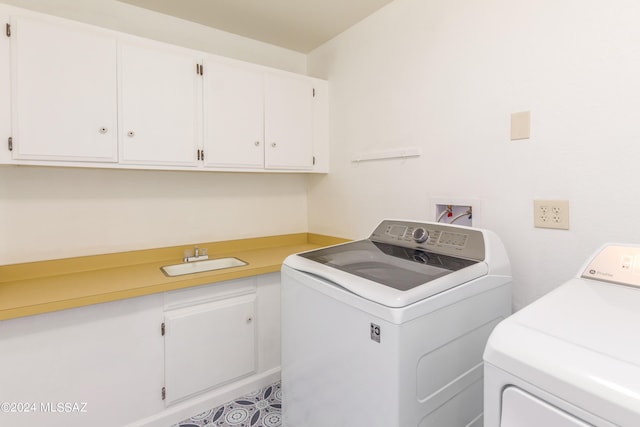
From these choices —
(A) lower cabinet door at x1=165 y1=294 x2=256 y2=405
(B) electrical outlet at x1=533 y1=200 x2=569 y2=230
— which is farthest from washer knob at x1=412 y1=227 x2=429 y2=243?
(A) lower cabinet door at x1=165 y1=294 x2=256 y2=405

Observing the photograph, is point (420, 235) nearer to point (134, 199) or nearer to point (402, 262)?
point (402, 262)

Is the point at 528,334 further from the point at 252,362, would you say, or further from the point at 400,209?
the point at 252,362

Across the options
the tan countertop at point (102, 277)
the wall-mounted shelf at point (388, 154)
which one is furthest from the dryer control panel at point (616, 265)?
the tan countertop at point (102, 277)

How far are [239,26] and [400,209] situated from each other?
68.3 inches

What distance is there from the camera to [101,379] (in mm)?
1554

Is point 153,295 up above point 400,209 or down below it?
below

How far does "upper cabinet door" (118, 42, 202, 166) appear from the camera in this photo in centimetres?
176

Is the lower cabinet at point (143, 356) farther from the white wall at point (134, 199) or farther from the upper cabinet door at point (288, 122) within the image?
the upper cabinet door at point (288, 122)

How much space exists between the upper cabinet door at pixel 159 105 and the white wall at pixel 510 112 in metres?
1.13

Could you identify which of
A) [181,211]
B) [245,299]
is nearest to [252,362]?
[245,299]

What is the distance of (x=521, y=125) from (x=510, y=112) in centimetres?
9

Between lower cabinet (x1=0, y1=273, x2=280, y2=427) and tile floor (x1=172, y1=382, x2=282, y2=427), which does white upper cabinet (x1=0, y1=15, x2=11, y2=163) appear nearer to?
lower cabinet (x1=0, y1=273, x2=280, y2=427)

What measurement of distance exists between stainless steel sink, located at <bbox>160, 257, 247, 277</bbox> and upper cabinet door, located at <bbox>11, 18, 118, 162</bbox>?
79cm

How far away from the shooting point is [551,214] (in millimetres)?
1360
